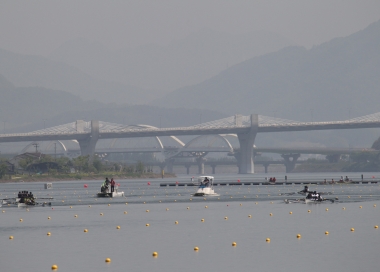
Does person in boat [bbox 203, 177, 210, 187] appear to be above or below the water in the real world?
above

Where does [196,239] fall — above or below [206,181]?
below

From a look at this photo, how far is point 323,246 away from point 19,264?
11.7 meters

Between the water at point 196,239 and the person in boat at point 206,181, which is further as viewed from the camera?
the person in boat at point 206,181

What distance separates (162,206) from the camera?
204ft

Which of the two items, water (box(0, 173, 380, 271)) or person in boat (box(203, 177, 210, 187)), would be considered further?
person in boat (box(203, 177, 210, 187))

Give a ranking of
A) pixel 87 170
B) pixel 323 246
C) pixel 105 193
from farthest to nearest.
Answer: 1. pixel 87 170
2. pixel 105 193
3. pixel 323 246

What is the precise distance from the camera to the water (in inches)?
1179

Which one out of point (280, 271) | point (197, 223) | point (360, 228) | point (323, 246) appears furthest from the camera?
point (197, 223)

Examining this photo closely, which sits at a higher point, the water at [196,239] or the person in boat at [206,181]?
the person in boat at [206,181]

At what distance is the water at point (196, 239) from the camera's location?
98.3 ft

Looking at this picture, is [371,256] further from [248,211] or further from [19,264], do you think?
[248,211]

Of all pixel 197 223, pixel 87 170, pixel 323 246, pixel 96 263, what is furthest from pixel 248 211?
pixel 87 170

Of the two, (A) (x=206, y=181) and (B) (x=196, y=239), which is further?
(A) (x=206, y=181)

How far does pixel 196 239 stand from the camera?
3731cm
